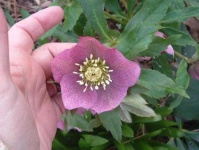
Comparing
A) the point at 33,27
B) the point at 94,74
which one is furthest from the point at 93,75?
the point at 33,27

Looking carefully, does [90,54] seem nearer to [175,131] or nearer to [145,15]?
[145,15]

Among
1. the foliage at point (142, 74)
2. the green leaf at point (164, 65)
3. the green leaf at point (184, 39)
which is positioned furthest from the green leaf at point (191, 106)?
the green leaf at point (184, 39)

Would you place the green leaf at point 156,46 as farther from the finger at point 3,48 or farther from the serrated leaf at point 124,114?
the finger at point 3,48

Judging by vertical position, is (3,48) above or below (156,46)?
above

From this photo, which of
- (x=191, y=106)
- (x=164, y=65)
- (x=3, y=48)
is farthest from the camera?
(x=191, y=106)

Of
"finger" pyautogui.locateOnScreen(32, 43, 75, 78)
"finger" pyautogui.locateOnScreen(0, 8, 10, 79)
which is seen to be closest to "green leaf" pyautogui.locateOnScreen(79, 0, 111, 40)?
"finger" pyautogui.locateOnScreen(32, 43, 75, 78)

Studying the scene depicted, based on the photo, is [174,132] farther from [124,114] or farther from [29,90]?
[29,90]

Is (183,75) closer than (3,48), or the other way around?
(3,48)
